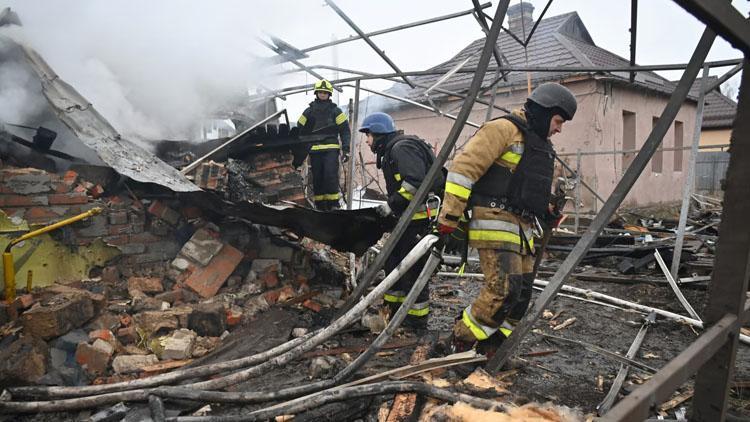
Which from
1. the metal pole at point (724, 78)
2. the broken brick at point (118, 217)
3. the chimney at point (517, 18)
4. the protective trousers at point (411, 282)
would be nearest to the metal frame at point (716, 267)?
the protective trousers at point (411, 282)

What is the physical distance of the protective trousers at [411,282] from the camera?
408cm

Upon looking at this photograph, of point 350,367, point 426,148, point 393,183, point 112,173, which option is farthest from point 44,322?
point 426,148

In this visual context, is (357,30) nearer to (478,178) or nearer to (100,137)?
→ (100,137)

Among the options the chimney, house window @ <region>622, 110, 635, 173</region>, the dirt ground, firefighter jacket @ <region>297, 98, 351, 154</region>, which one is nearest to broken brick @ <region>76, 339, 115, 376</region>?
the dirt ground

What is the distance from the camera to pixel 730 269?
181 centimetres

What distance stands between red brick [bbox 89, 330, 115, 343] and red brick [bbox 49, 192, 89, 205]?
134 centimetres

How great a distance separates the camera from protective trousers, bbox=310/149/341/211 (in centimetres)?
617

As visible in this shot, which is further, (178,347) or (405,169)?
(405,169)

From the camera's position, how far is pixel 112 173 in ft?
14.8

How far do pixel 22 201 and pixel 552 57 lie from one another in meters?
13.4

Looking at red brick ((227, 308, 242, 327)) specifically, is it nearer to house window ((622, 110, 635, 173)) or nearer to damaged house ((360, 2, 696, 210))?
damaged house ((360, 2, 696, 210))

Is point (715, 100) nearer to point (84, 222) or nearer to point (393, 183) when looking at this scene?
point (393, 183)

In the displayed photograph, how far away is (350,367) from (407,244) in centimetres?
154

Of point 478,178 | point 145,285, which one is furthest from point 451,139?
Answer: point 145,285
